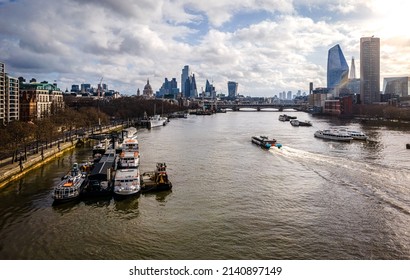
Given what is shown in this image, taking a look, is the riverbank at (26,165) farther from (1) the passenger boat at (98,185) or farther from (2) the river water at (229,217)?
(1) the passenger boat at (98,185)

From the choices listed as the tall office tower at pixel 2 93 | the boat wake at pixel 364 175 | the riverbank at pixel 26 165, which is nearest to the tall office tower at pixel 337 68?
the tall office tower at pixel 2 93

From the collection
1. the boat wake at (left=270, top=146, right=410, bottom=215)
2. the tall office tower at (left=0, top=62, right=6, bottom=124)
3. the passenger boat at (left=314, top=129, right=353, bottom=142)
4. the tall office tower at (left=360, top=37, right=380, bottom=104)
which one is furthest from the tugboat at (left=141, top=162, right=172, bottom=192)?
the tall office tower at (left=360, top=37, right=380, bottom=104)

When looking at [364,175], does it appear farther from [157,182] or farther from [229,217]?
[157,182]

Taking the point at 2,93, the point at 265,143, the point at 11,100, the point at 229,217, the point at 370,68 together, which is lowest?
the point at 229,217

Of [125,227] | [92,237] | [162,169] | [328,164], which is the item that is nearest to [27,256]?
[92,237]

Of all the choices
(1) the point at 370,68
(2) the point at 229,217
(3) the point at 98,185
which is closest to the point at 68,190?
(3) the point at 98,185
